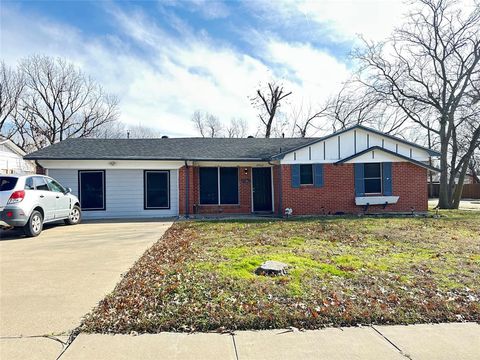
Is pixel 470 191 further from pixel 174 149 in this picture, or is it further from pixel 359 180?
pixel 174 149

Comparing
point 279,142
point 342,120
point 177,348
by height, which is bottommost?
point 177,348

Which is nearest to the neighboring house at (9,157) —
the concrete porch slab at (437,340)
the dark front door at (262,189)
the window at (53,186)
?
the window at (53,186)

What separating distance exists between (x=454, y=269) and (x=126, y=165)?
463 inches

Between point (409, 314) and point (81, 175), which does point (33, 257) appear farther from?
point (81, 175)

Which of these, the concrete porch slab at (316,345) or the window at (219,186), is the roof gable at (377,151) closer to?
the window at (219,186)

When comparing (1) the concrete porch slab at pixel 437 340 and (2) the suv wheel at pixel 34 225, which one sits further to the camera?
(2) the suv wheel at pixel 34 225

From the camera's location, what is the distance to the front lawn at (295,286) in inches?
142

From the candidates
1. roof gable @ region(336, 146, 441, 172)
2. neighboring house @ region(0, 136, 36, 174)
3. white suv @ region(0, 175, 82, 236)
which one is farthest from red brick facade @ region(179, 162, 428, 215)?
neighboring house @ region(0, 136, 36, 174)

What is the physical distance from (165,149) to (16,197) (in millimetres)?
7337

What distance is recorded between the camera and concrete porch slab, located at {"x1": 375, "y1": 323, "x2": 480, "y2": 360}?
2991mm

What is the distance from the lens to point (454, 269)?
541 centimetres

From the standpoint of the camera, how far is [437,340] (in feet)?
10.6

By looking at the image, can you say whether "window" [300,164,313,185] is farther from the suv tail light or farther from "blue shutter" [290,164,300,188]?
the suv tail light

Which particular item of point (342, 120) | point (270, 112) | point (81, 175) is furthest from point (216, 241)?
point (270, 112)
